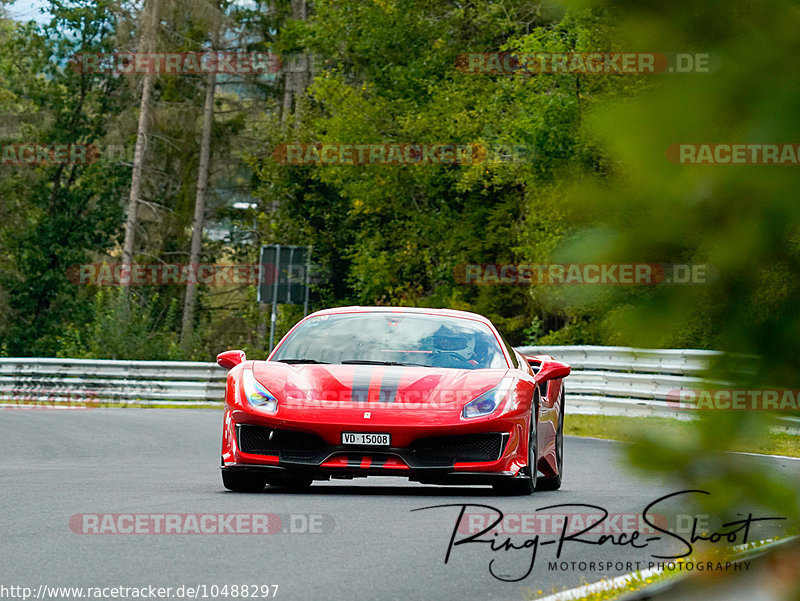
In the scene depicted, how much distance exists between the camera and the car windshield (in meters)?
9.95

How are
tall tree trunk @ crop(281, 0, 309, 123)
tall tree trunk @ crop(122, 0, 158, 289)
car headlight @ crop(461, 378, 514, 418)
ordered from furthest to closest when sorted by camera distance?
tall tree trunk @ crop(281, 0, 309, 123), tall tree trunk @ crop(122, 0, 158, 289), car headlight @ crop(461, 378, 514, 418)

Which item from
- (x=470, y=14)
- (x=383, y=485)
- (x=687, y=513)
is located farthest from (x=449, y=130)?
(x=687, y=513)

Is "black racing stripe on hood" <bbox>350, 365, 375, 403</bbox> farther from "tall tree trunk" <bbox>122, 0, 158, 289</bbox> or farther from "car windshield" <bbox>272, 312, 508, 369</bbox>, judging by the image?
"tall tree trunk" <bbox>122, 0, 158, 289</bbox>

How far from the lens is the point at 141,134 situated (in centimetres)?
5116

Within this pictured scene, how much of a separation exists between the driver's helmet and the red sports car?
81 mm

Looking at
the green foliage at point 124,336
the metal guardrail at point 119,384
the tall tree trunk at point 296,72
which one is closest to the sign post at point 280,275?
the metal guardrail at point 119,384

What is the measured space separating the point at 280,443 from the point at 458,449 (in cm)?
117

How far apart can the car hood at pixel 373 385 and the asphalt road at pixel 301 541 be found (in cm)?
64

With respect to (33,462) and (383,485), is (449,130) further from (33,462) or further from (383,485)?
(383,485)

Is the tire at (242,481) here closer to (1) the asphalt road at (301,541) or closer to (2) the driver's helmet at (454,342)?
(1) the asphalt road at (301,541)

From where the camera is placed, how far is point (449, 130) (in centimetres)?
3375

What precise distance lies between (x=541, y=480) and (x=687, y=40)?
9312 mm

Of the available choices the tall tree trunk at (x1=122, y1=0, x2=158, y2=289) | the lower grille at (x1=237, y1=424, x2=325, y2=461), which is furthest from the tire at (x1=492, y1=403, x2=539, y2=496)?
the tall tree trunk at (x1=122, y1=0, x2=158, y2=289)

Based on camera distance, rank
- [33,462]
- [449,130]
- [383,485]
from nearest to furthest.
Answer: [383,485]
[33,462]
[449,130]
